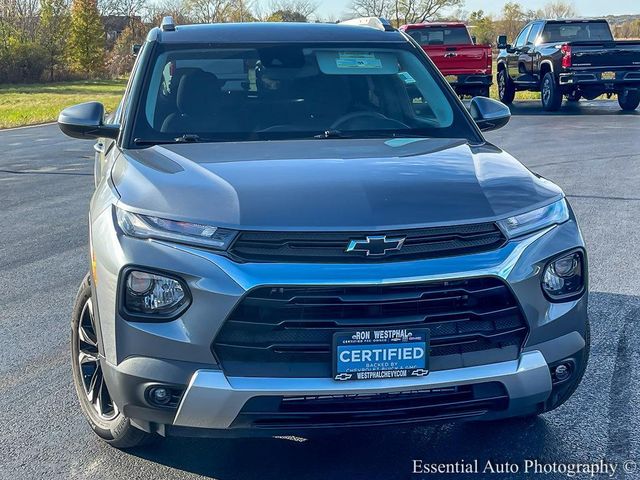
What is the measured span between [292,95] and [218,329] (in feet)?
6.65

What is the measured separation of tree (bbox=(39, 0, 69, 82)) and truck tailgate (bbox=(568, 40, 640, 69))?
34.4m

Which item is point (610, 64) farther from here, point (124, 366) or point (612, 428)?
point (124, 366)

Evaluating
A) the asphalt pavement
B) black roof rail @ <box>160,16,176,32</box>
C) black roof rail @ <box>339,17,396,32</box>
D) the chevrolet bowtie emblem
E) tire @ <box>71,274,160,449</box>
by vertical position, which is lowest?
the asphalt pavement

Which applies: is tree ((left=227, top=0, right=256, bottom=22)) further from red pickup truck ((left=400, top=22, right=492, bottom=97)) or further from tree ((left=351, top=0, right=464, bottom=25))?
red pickup truck ((left=400, top=22, right=492, bottom=97))

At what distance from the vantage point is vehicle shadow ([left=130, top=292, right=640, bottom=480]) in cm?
345

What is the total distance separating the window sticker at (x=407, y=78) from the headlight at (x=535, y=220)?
1.70 m

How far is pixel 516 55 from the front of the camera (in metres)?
21.8

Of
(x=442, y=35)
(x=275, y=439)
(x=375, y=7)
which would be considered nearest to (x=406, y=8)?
(x=375, y=7)

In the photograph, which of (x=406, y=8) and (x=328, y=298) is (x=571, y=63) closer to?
(x=328, y=298)

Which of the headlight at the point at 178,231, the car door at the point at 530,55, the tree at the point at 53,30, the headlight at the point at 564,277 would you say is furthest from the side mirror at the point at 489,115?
the tree at the point at 53,30

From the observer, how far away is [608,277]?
616 centimetres

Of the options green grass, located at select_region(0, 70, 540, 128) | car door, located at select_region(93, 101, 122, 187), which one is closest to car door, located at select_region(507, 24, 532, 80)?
green grass, located at select_region(0, 70, 540, 128)

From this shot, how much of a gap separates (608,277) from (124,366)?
4121 millimetres

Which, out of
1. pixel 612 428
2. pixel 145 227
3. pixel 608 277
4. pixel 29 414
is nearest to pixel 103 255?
pixel 145 227
